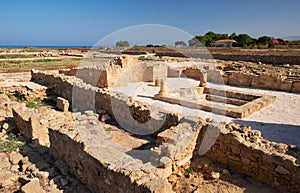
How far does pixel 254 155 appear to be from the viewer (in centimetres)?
480

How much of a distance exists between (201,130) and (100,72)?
999cm

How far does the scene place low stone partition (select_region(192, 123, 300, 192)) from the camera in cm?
436

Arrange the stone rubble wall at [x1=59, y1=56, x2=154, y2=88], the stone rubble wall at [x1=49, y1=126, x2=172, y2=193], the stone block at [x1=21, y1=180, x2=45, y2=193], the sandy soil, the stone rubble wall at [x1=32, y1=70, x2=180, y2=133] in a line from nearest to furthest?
the stone rubble wall at [x1=49, y1=126, x2=172, y2=193], the stone block at [x1=21, y1=180, x2=45, y2=193], the sandy soil, the stone rubble wall at [x1=32, y1=70, x2=180, y2=133], the stone rubble wall at [x1=59, y1=56, x2=154, y2=88]

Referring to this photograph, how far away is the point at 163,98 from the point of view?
11.2 m

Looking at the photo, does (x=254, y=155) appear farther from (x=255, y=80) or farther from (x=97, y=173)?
(x=255, y=80)

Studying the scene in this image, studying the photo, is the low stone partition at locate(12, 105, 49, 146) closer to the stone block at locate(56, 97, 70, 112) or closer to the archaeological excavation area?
the archaeological excavation area

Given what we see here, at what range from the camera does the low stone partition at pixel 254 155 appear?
14.3ft

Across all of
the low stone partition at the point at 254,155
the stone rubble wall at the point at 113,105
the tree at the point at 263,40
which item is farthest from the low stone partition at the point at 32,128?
the tree at the point at 263,40

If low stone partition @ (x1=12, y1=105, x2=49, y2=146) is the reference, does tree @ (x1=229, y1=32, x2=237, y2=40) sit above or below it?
above

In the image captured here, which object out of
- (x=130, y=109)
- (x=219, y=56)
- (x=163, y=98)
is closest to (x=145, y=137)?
(x=130, y=109)

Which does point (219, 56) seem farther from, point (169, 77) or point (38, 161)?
point (38, 161)

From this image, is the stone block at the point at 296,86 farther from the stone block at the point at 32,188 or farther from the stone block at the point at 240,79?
the stone block at the point at 32,188

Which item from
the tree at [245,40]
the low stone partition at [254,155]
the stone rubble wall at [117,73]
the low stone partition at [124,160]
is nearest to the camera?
the low stone partition at [124,160]

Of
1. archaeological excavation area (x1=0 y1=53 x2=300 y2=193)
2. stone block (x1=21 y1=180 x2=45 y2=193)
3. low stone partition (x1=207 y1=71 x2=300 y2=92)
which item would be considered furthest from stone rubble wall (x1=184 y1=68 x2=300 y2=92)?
stone block (x1=21 y1=180 x2=45 y2=193)
